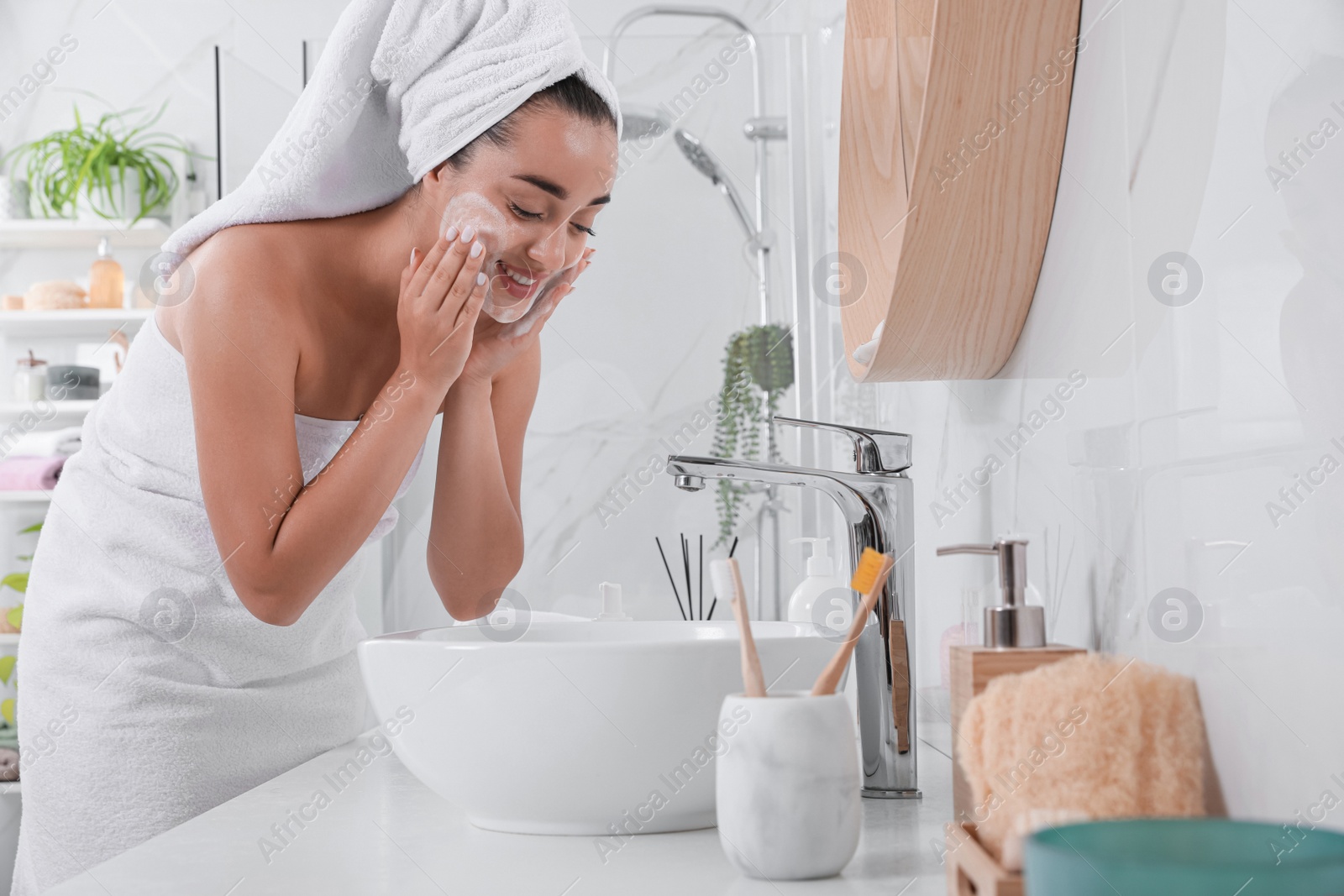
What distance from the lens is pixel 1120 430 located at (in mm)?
430

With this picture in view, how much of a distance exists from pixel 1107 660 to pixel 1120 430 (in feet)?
0.37

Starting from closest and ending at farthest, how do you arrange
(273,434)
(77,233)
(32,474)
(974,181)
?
(974,181), (273,434), (32,474), (77,233)

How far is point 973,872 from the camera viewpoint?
1.04 feet

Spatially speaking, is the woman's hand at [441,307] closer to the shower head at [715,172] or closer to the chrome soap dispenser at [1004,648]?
the chrome soap dispenser at [1004,648]

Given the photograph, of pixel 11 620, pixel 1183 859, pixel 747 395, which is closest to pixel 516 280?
pixel 747 395

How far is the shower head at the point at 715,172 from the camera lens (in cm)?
141

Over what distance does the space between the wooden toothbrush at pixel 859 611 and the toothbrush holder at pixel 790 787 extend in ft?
0.04

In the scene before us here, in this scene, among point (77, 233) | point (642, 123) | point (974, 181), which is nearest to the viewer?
point (974, 181)

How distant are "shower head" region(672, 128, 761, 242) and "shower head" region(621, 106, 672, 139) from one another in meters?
0.02

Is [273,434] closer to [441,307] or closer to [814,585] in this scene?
[441,307]

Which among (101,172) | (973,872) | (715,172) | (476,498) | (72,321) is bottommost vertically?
(973,872)

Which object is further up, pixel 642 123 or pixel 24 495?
pixel 642 123

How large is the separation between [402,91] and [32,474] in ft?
4.56

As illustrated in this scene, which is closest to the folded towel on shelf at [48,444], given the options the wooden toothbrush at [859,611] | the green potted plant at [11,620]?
the green potted plant at [11,620]
